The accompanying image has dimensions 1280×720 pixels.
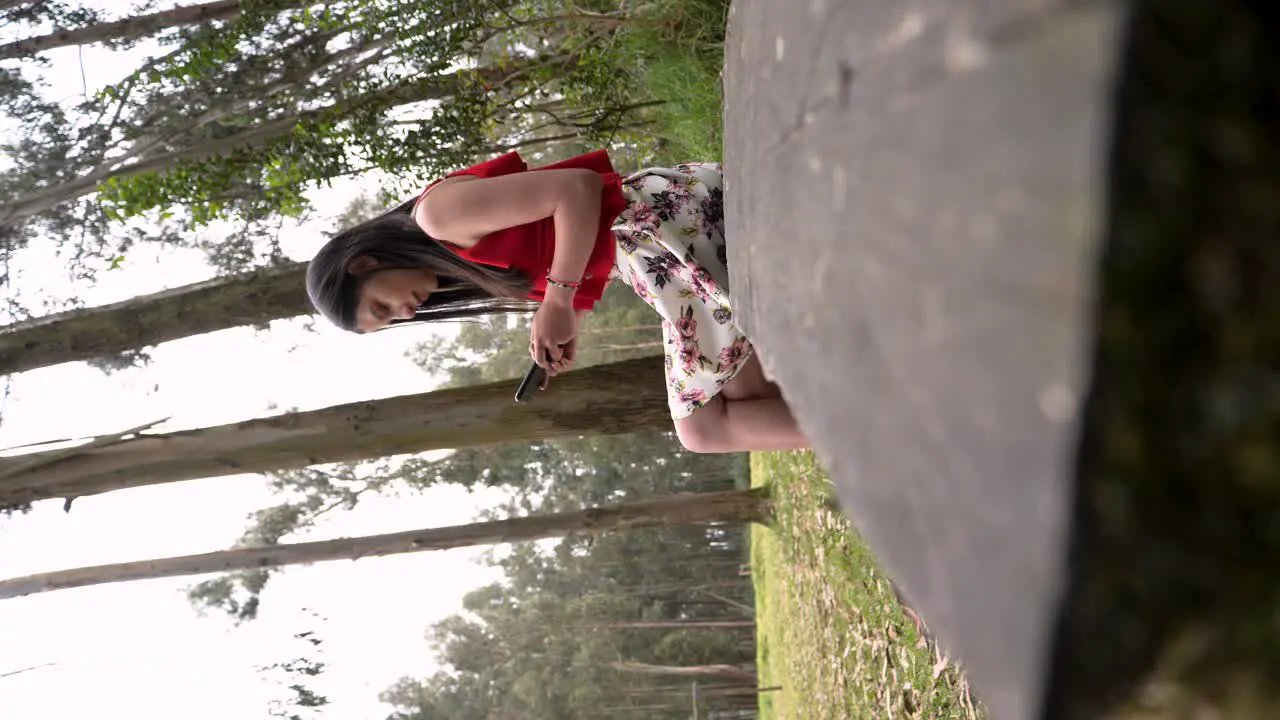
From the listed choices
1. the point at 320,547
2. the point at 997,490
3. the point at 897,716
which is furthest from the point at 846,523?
the point at 997,490

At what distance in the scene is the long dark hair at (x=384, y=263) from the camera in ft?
7.73

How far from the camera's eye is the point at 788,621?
8.06 metres

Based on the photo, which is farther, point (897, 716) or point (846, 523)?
point (846, 523)

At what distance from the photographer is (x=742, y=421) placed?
8.53 ft

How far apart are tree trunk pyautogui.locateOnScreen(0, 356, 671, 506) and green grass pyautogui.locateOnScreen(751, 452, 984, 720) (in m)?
1.50

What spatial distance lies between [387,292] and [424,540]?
15.9ft

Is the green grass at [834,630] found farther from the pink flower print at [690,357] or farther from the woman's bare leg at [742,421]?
the pink flower print at [690,357]

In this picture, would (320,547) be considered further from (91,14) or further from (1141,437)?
(1141,437)

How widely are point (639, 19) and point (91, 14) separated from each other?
449 centimetres

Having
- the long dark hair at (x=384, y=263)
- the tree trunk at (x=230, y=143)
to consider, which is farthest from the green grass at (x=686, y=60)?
the long dark hair at (x=384, y=263)

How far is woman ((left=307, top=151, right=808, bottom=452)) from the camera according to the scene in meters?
2.23

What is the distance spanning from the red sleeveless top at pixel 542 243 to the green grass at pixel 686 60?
8.19ft

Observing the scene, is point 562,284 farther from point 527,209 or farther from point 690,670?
point 690,670

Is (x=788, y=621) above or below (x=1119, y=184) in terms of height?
below
